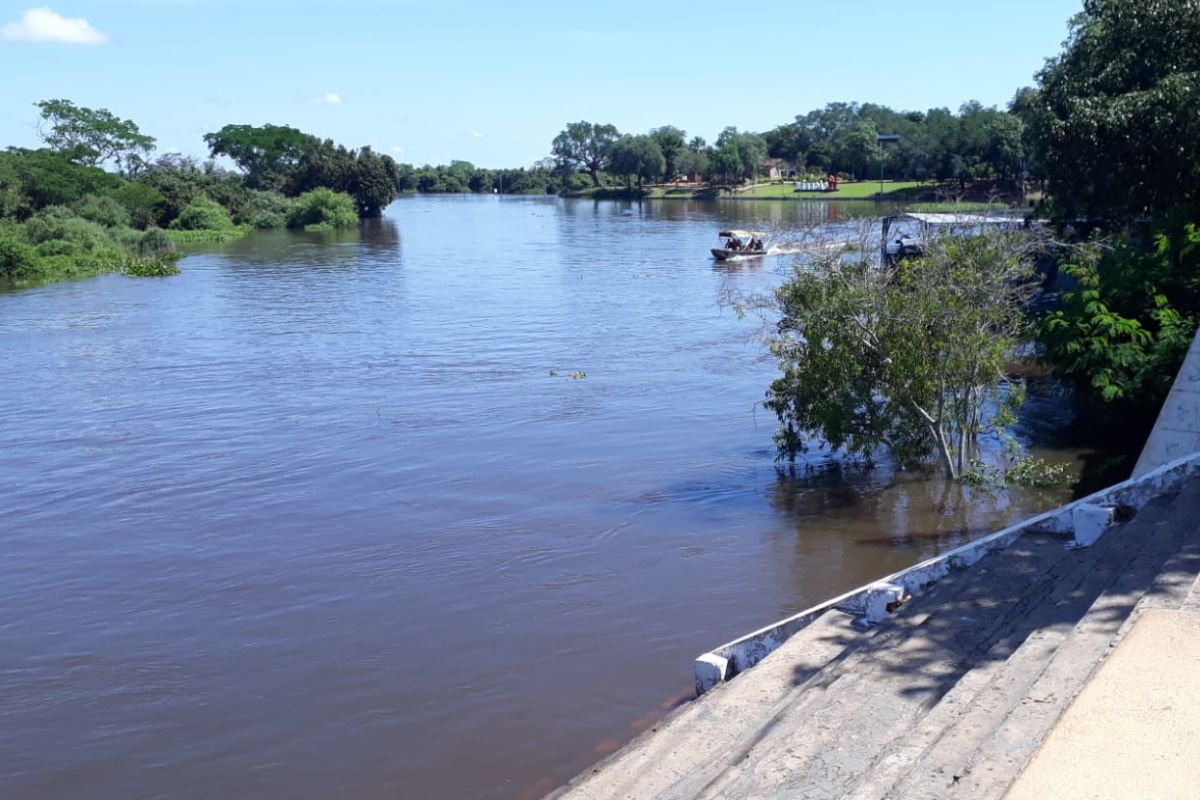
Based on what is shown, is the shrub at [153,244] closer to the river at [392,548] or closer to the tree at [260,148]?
the river at [392,548]

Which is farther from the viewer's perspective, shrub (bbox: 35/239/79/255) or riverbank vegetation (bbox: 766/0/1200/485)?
shrub (bbox: 35/239/79/255)

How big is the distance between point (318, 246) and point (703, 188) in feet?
269

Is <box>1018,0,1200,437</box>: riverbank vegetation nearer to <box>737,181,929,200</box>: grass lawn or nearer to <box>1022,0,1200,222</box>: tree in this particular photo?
<box>1022,0,1200,222</box>: tree

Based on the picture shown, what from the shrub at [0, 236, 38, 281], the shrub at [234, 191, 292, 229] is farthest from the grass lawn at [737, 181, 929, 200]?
the shrub at [0, 236, 38, 281]

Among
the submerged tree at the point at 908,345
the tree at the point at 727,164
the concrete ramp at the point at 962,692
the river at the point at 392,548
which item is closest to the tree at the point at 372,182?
→ the tree at the point at 727,164

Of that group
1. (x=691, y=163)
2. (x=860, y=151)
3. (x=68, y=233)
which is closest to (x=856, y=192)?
(x=860, y=151)

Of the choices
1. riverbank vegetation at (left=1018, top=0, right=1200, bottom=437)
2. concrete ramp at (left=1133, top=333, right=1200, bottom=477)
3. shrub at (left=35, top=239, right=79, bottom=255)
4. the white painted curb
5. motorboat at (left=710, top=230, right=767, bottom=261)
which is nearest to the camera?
the white painted curb

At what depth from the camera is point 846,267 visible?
1508cm

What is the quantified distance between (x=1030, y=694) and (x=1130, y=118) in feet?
49.8

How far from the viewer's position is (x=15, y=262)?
161 feet

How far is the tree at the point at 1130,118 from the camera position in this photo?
60.3 ft

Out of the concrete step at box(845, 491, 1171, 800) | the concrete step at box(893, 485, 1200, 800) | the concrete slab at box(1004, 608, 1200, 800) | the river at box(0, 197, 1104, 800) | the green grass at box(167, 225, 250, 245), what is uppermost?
the green grass at box(167, 225, 250, 245)

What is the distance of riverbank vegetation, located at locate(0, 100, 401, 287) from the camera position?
54625 millimetres

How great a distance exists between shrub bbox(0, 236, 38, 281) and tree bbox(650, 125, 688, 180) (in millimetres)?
106697
